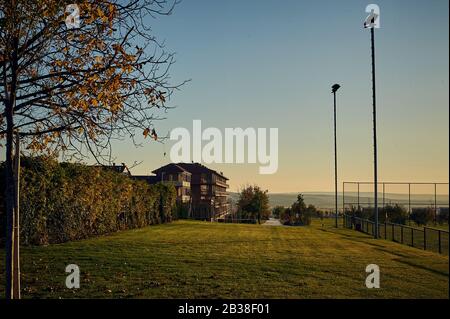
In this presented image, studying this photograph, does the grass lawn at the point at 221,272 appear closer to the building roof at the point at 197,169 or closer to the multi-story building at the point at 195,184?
the multi-story building at the point at 195,184

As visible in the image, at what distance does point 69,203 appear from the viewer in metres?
18.5

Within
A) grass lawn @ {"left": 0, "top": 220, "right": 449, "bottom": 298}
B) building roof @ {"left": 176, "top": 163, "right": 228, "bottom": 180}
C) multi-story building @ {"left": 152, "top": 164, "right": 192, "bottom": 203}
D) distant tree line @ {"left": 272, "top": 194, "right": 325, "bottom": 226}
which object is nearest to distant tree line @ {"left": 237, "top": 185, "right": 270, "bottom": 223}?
distant tree line @ {"left": 272, "top": 194, "right": 325, "bottom": 226}

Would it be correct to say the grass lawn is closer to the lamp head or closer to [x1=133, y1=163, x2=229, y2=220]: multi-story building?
the lamp head

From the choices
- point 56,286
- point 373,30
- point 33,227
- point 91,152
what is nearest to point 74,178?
point 33,227

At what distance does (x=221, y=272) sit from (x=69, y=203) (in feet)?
32.9

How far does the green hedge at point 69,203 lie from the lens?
1593cm

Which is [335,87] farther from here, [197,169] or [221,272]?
[197,169]

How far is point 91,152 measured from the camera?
319 inches

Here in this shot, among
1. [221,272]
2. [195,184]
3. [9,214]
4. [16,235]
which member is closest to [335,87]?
[221,272]

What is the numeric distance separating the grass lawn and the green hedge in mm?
1244

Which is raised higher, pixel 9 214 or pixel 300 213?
pixel 9 214

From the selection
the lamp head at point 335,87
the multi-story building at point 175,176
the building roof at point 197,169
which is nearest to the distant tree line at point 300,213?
the multi-story building at point 175,176

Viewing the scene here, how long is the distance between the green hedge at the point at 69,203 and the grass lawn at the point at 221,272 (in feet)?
4.08
